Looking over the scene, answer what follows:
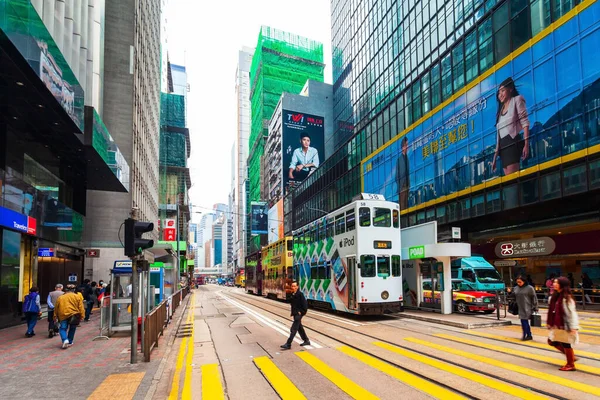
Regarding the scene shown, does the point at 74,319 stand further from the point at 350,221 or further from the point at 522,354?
the point at 522,354

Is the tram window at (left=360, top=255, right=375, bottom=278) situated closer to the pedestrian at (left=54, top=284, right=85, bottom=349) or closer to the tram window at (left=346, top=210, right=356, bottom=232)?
the tram window at (left=346, top=210, right=356, bottom=232)

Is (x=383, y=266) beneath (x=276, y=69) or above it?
beneath

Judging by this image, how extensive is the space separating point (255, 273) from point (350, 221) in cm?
2834

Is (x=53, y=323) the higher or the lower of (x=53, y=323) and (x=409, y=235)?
the lower

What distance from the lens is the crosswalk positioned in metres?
6.79

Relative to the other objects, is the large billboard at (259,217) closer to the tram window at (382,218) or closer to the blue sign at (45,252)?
the blue sign at (45,252)

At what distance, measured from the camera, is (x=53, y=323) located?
13.8 meters

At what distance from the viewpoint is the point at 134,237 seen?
31.0 ft

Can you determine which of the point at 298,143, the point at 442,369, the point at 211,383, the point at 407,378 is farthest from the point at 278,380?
the point at 298,143

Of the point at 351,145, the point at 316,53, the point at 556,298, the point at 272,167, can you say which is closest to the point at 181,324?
the point at 556,298

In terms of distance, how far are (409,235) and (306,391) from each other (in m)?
13.8

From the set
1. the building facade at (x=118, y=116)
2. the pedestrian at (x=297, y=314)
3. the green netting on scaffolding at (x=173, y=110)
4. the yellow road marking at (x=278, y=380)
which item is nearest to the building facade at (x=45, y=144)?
the building facade at (x=118, y=116)

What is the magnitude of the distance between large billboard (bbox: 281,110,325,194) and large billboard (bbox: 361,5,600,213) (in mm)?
52537

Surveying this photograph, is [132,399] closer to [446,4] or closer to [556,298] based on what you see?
[556,298]
